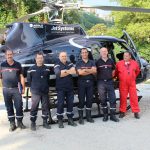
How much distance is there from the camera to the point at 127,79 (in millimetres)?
8969

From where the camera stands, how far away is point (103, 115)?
897cm

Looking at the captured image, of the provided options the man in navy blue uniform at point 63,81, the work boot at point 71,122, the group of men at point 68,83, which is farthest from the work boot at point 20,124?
the work boot at point 71,122

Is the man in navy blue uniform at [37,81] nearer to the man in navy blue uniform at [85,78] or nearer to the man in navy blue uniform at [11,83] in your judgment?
the man in navy blue uniform at [11,83]

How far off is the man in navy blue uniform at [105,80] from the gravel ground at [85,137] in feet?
1.09

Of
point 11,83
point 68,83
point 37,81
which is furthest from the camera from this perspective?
point 68,83

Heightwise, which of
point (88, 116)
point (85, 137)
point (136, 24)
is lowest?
point (136, 24)

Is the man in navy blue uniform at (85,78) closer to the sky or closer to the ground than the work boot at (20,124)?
closer to the sky

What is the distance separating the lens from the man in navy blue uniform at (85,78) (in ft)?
27.6

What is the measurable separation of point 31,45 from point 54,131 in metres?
2.15

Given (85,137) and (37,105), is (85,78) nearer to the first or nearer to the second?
(37,105)

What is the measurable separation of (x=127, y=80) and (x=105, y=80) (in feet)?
1.94

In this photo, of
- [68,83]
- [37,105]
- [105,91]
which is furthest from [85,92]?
[37,105]

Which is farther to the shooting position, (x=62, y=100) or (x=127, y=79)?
(x=127, y=79)

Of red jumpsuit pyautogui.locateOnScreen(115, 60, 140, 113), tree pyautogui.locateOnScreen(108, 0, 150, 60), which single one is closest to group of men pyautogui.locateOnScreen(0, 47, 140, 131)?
red jumpsuit pyautogui.locateOnScreen(115, 60, 140, 113)
